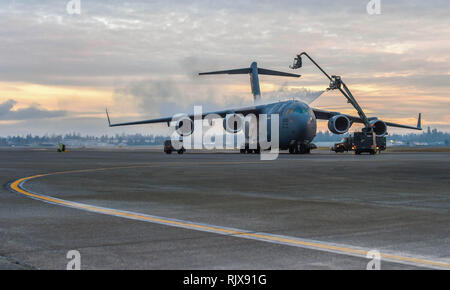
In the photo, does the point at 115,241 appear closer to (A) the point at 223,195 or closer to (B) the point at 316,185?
(A) the point at 223,195

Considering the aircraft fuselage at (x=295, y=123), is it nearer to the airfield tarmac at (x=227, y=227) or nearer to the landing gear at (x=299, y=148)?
the landing gear at (x=299, y=148)

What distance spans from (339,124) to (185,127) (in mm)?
14768

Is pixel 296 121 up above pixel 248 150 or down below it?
above

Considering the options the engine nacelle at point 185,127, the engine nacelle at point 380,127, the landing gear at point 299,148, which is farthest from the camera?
the engine nacelle at point 380,127

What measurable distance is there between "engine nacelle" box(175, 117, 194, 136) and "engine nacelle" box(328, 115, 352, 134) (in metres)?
13.4

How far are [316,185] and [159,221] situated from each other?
8210 millimetres

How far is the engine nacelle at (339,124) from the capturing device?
49469 millimetres

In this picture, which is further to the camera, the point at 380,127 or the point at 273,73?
the point at 273,73

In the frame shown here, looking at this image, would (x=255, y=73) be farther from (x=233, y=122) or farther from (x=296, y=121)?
(x=296, y=121)

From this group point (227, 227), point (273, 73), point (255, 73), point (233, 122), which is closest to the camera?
point (227, 227)

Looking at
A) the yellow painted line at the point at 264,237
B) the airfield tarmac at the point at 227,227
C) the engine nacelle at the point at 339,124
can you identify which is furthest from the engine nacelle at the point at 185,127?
the yellow painted line at the point at 264,237

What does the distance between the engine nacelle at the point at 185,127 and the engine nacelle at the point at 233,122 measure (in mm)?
3741

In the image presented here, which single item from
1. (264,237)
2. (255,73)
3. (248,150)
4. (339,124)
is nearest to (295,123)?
(339,124)

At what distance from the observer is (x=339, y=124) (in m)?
49.9
